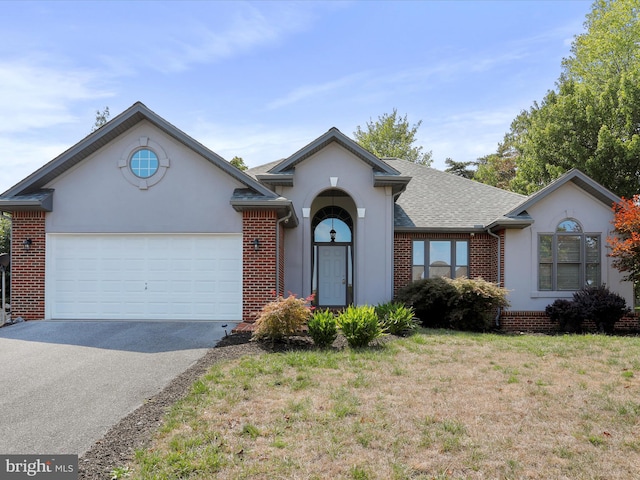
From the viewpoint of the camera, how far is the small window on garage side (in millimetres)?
12578

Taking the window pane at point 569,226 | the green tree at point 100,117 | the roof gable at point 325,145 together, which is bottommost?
the window pane at point 569,226

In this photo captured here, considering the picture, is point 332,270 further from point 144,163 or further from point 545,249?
point 144,163

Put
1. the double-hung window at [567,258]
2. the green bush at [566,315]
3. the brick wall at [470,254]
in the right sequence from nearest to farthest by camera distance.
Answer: the green bush at [566,315], the double-hung window at [567,258], the brick wall at [470,254]

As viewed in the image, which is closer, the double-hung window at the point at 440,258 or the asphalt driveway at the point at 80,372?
the asphalt driveway at the point at 80,372

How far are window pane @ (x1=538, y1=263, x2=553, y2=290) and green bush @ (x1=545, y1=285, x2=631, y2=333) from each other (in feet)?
2.05

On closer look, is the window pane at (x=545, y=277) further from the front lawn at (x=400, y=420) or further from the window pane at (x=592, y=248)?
the front lawn at (x=400, y=420)

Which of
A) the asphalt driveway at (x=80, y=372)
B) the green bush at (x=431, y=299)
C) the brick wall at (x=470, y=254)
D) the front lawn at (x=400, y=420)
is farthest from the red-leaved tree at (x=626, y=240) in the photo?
the asphalt driveway at (x=80, y=372)

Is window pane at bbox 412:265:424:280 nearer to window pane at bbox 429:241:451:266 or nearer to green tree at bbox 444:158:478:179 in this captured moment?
window pane at bbox 429:241:451:266

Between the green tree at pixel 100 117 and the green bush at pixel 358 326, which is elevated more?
the green tree at pixel 100 117

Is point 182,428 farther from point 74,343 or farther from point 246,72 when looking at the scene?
point 246,72

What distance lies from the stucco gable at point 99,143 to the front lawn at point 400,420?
211 inches

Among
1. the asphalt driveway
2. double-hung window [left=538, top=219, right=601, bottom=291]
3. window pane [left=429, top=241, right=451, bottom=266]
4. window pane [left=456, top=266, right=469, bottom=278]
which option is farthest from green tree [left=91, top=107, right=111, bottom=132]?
double-hung window [left=538, top=219, right=601, bottom=291]

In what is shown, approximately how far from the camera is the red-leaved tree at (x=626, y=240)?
13.3m

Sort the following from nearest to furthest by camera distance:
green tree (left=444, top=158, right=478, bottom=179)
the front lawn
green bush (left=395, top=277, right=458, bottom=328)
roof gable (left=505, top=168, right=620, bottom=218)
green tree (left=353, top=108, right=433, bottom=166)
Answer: the front lawn
green bush (left=395, top=277, right=458, bottom=328)
roof gable (left=505, top=168, right=620, bottom=218)
green tree (left=353, top=108, right=433, bottom=166)
green tree (left=444, top=158, right=478, bottom=179)
